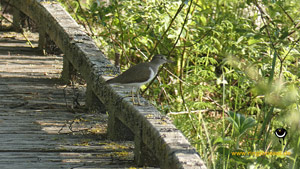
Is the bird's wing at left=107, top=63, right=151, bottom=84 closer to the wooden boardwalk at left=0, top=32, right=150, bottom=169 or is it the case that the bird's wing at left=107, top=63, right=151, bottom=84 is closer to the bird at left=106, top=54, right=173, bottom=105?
the bird at left=106, top=54, right=173, bottom=105

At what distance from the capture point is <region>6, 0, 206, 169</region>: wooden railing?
12.8ft

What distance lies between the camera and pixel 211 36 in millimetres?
8578

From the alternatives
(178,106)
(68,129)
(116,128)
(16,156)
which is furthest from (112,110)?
(178,106)

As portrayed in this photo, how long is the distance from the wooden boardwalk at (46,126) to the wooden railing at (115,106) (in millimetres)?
177

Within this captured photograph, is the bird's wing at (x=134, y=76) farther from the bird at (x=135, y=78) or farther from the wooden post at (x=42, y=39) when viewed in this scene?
the wooden post at (x=42, y=39)

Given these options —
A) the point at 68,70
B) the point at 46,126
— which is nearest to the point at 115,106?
the point at 46,126

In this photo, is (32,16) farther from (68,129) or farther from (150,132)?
(150,132)

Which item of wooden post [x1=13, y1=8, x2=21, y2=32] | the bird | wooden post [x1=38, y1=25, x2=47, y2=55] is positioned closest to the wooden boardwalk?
wooden post [x1=38, y1=25, x2=47, y2=55]

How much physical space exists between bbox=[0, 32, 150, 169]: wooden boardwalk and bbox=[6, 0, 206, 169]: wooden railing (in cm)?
18

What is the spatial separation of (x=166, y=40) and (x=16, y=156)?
14.5 ft

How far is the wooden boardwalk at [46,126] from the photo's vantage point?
481 centimetres

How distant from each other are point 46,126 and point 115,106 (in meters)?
0.87

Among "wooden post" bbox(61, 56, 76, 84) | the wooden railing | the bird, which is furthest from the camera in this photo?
"wooden post" bbox(61, 56, 76, 84)

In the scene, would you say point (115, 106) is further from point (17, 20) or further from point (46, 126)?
point (17, 20)
